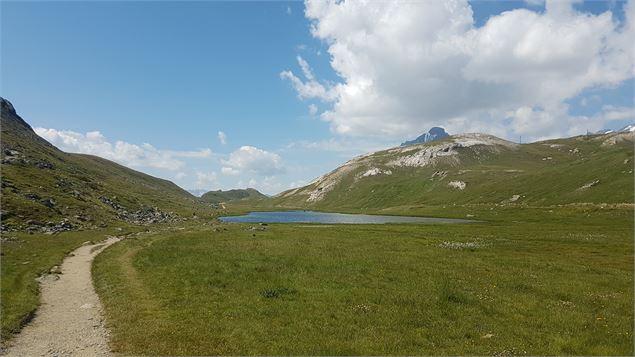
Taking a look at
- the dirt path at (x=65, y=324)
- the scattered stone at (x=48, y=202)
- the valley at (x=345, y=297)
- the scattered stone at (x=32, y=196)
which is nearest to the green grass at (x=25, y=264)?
the valley at (x=345, y=297)

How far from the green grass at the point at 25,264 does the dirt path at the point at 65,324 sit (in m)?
0.71

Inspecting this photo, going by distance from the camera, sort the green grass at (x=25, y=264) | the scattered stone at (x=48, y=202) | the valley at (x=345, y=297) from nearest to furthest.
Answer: the valley at (x=345, y=297) → the green grass at (x=25, y=264) → the scattered stone at (x=48, y=202)

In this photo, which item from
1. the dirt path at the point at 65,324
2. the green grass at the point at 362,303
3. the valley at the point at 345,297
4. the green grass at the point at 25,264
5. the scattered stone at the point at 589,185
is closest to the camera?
the dirt path at the point at 65,324

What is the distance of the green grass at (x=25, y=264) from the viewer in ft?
71.8

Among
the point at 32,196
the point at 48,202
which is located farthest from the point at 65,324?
the point at 32,196

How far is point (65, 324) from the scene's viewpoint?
2112 centimetres

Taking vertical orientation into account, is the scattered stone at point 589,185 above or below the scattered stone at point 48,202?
above

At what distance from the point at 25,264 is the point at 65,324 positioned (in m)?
20.8

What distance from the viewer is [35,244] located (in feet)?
161

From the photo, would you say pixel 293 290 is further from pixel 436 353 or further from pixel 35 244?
pixel 35 244

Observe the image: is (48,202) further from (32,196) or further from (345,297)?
(345,297)

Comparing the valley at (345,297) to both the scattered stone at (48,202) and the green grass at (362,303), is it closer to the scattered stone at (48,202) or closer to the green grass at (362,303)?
the green grass at (362,303)

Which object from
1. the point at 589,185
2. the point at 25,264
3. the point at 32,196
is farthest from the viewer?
the point at 589,185

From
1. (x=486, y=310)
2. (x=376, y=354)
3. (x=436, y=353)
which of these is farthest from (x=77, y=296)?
(x=486, y=310)
